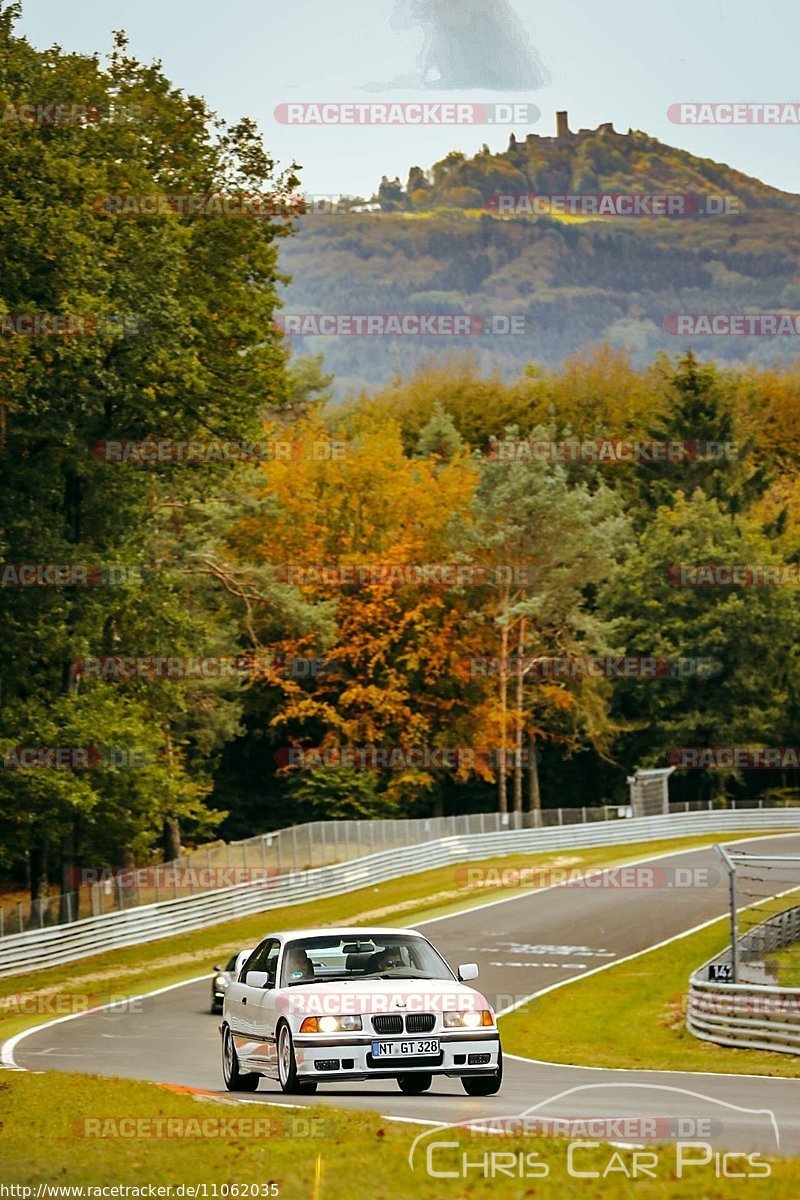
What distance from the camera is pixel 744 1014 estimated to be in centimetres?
2539

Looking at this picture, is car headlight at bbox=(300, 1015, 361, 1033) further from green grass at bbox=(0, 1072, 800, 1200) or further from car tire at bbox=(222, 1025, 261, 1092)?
car tire at bbox=(222, 1025, 261, 1092)

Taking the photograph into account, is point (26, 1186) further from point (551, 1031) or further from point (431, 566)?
point (431, 566)

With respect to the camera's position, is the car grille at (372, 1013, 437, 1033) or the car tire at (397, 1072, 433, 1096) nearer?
the car grille at (372, 1013, 437, 1033)

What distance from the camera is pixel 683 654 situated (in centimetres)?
8075

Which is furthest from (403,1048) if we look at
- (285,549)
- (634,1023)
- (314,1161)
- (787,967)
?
(285,549)

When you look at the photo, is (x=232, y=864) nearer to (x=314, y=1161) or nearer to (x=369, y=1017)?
(x=369, y=1017)

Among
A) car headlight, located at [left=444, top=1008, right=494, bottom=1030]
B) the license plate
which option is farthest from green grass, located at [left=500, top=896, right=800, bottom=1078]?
the license plate

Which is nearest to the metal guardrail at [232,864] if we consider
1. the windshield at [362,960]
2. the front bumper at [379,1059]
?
the windshield at [362,960]

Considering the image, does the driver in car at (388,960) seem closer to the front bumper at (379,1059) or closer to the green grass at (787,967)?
the front bumper at (379,1059)

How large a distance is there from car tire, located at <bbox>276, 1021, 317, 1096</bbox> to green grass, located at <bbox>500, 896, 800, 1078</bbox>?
7.36 metres

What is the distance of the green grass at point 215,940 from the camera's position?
34078 mm

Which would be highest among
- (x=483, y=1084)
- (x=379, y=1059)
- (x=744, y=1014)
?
(x=379, y=1059)

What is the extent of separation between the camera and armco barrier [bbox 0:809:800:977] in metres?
40.2

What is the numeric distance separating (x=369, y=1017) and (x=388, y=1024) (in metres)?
0.16
